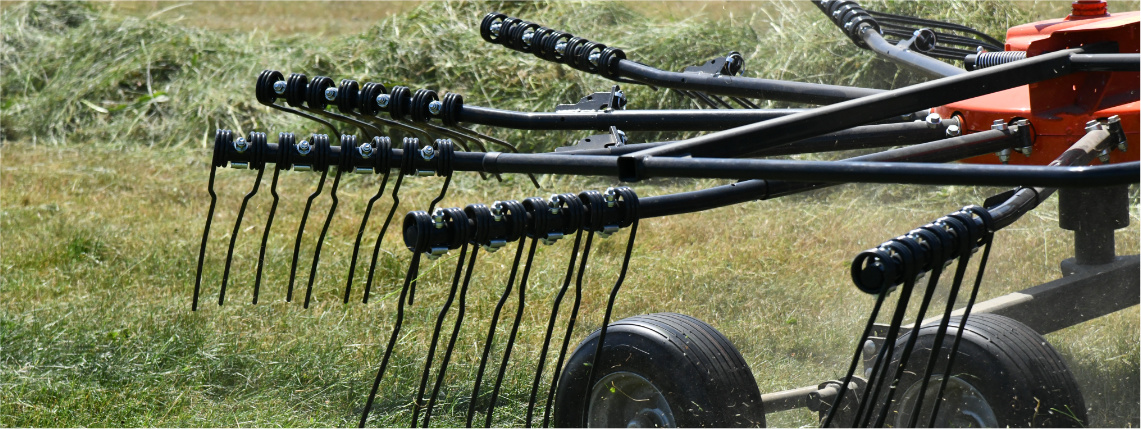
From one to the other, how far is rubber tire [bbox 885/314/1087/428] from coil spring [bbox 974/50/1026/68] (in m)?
0.93

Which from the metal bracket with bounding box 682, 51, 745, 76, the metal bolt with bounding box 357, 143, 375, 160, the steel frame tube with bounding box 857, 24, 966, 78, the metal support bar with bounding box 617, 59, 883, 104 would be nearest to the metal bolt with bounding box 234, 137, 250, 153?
the metal bolt with bounding box 357, 143, 375, 160

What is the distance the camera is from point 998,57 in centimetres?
272

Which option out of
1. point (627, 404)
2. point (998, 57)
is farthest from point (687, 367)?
point (998, 57)

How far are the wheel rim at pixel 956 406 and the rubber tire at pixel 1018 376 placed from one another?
17 millimetres

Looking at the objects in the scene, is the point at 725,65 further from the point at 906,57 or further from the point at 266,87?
the point at 266,87

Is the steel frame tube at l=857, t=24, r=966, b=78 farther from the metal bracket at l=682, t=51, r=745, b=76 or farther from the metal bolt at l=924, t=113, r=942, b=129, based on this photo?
the metal bracket at l=682, t=51, r=745, b=76

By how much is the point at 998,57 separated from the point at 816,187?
0.88 meters

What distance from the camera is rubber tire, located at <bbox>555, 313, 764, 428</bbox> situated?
2.04 metres

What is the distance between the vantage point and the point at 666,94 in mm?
5699

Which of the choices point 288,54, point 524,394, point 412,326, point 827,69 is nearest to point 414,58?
point 288,54

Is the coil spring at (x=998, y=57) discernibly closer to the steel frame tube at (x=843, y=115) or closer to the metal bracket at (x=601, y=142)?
the steel frame tube at (x=843, y=115)

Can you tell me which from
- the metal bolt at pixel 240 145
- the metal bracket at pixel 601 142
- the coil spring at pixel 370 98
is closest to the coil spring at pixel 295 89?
the coil spring at pixel 370 98

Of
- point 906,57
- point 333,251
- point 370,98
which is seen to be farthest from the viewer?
point 333,251

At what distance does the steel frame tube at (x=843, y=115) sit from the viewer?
5.82ft
